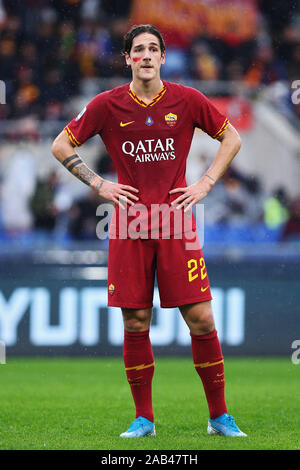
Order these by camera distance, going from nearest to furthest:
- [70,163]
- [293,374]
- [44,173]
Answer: [70,163], [293,374], [44,173]

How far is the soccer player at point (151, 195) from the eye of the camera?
4539mm

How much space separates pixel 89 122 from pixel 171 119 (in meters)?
0.42

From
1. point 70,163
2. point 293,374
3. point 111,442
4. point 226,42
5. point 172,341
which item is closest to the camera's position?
point 111,442

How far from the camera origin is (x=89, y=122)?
463 centimetres

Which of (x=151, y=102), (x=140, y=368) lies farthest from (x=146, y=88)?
(x=140, y=368)

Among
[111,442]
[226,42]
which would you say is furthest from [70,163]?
[226,42]

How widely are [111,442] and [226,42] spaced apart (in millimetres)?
8855

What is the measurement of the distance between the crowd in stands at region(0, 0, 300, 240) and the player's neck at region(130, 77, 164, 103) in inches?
174

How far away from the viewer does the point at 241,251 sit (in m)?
8.65

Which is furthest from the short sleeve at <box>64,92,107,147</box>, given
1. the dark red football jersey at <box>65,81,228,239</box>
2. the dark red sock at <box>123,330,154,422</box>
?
the dark red sock at <box>123,330,154,422</box>

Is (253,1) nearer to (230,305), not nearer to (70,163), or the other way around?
(230,305)

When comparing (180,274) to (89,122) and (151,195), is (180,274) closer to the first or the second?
(151,195)

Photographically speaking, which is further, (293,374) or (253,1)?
(253,1)

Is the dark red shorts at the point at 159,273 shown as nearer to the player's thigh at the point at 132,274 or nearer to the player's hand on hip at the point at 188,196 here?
the player's thigh at the point at 132,274
